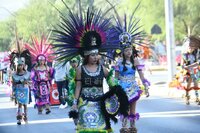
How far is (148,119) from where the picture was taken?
55.3ft

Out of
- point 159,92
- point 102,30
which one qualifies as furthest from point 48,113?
point 102,30

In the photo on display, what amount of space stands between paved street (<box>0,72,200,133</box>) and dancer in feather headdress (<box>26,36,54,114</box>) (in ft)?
1.50

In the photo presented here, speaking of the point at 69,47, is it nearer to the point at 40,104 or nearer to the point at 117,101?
the point at 117,101

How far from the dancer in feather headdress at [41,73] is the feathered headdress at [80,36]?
861 cm

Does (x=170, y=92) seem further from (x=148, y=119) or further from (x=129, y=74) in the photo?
(x=129, y=74)

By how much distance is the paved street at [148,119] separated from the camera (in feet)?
49.4

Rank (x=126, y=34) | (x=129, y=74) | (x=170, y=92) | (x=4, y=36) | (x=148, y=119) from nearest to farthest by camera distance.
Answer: (x=129, y=74) → (x=126, y=34) → (x=148, y=119) → (x=170, y=92) → (x=4, y=36)

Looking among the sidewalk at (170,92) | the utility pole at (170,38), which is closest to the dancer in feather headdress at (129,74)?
the sidewalk at (170,92)

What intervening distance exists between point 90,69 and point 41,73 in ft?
30.9

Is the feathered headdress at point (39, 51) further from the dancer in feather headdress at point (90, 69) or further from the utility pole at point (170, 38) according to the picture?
the dancer in feather headdress at point (90, 69)

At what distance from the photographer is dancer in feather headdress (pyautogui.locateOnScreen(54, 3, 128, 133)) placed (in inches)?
396

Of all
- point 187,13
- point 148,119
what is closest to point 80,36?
point 148,119

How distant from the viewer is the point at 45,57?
766 inches

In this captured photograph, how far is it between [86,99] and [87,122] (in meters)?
0.36
